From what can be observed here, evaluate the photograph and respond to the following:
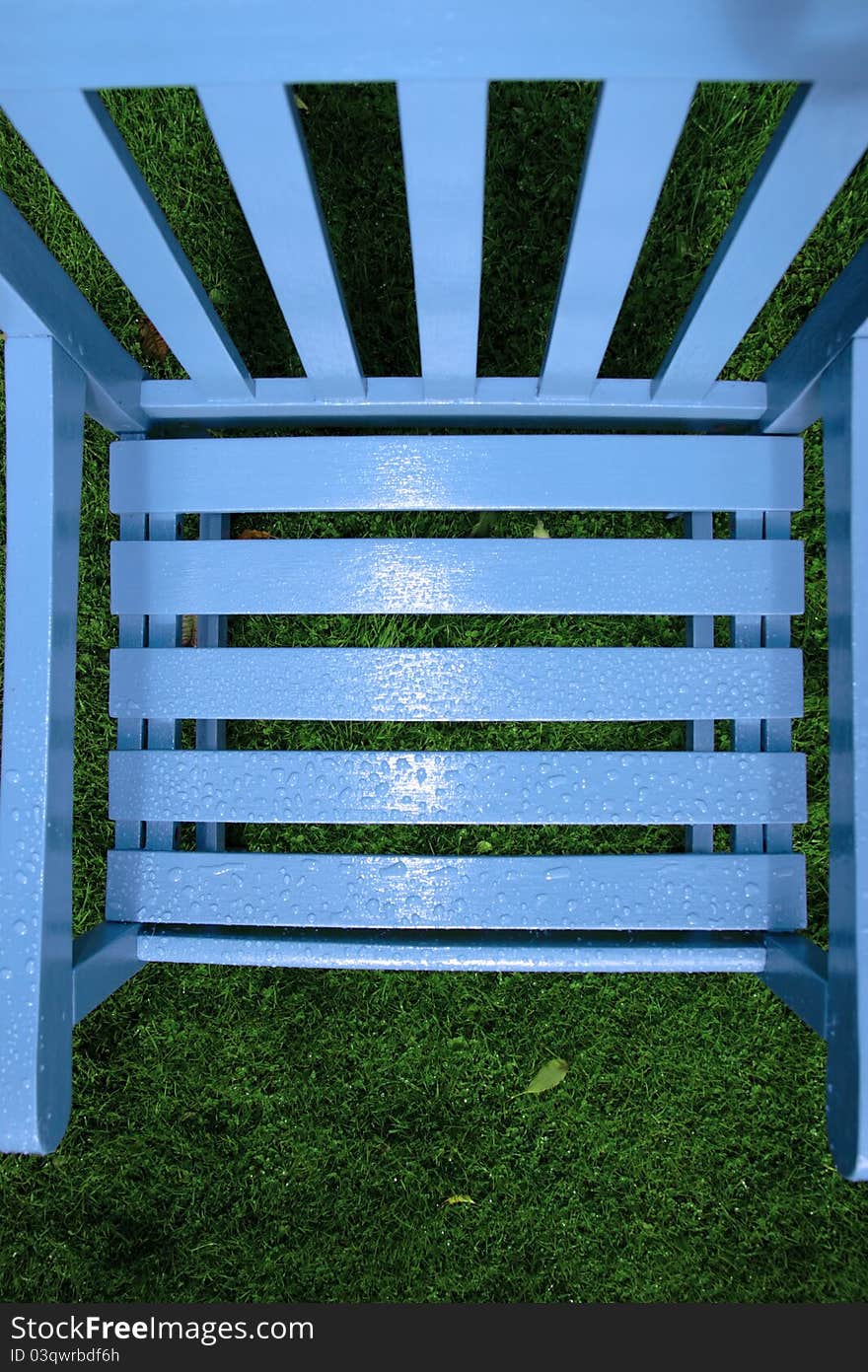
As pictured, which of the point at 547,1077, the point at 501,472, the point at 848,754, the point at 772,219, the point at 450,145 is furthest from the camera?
the point at 547,1077

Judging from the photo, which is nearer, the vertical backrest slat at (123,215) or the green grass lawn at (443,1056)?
the vertical backrest slat at (123,215)

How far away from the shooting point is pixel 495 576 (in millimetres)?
1062

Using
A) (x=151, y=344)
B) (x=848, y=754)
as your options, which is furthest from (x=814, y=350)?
(x=151, y=344)

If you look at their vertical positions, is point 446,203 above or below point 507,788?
above

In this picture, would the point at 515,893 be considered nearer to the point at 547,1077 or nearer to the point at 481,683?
the point at 481,683

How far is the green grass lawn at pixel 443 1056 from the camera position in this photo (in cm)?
153

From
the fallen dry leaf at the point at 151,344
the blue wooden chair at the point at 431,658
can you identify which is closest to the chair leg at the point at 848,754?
the blue wooden chair at the point at 431,658

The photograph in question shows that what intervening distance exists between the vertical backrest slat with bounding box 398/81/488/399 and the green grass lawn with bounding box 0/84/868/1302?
0.66 meters

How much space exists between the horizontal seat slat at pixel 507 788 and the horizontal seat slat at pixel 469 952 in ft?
0.55

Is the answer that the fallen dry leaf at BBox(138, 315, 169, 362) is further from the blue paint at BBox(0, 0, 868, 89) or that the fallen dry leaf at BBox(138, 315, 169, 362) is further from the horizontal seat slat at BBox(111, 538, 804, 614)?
the blue paint at BBox(0, 0, 868, 89)

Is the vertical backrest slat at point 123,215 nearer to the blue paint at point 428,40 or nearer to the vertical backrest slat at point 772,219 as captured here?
the blue paint at point 428,40

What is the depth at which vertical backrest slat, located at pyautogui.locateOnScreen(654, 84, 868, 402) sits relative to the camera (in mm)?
630

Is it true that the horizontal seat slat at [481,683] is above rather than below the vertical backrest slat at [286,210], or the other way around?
below

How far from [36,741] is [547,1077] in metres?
1.15
